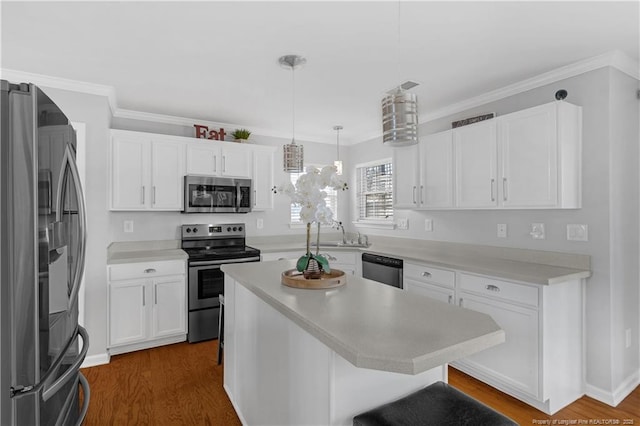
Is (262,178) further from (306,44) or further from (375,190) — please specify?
(306,44)

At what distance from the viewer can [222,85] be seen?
297 centimetres

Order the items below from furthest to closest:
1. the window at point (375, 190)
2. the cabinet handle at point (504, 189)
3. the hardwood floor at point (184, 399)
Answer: the window at point (375, 190), the cabinet handle at point (504, 189), the hardwood floor at point (184, 399)

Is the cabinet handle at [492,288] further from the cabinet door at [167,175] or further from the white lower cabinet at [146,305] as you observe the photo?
the cabinet door at [167,175]

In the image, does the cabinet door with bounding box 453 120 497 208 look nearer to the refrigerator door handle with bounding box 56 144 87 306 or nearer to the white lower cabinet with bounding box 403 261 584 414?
the white lower cabinet with bounding box 403 261 584 414

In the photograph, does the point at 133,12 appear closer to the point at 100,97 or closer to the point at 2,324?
the point at 100,97

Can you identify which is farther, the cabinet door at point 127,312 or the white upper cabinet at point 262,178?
the white upper cabinet at point 262,178

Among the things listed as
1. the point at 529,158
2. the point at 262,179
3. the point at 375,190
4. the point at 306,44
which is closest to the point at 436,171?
the point at 529,158

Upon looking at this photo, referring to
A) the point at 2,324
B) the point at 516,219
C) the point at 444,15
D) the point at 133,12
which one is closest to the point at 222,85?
the point at 133,12

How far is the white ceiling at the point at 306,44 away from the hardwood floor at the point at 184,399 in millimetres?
2427

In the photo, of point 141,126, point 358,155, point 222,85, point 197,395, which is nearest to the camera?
point 197,395

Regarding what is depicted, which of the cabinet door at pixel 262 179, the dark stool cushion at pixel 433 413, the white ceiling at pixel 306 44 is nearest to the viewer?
the dark stool cushion at pixel 433 413

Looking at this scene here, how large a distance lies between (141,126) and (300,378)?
136 inches

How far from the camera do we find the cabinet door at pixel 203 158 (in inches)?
147

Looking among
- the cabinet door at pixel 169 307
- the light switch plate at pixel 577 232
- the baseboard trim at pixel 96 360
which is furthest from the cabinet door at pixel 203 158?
the light switch plate at pixel 577 232
